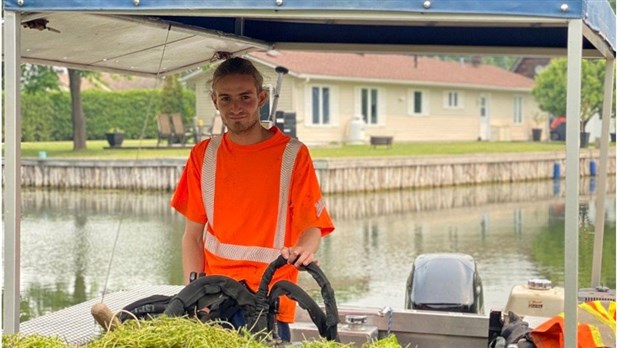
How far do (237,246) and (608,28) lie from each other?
6.85 ft

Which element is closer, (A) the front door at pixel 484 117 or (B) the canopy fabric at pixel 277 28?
(B) the canopy fabric at pixel 277 28

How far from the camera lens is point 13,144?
3.88 metres

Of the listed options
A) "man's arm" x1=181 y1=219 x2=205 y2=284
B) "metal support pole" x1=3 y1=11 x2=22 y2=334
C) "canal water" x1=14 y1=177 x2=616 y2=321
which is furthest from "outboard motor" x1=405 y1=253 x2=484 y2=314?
"metal support pole" x1=3 y1=11 x2=22 y2=334

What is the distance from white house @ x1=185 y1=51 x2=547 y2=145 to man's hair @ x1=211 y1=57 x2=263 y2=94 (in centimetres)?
3442

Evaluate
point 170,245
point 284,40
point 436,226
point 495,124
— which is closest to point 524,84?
point 495,124

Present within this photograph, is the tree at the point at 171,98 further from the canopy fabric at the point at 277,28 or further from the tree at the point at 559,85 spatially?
the canopy fabric at the point at 277,28

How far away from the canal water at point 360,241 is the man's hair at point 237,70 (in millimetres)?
3406

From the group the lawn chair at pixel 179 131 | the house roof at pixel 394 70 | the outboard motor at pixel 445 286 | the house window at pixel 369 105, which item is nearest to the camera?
the outboard motor at pixel 445 286

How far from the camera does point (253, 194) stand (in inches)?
175

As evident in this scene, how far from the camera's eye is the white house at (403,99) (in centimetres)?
4391

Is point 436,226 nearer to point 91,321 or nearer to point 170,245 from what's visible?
point 170,245

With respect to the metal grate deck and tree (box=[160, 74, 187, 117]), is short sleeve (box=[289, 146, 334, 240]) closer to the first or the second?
the metal grate deck

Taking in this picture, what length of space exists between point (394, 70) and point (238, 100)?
46258 mm

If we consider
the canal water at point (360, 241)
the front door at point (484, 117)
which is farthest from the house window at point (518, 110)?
the canal water at point (360, 241)
